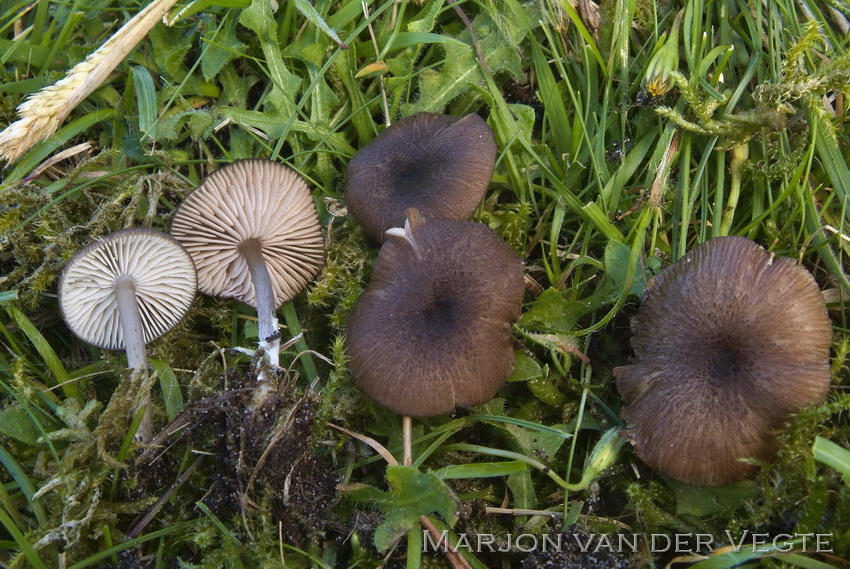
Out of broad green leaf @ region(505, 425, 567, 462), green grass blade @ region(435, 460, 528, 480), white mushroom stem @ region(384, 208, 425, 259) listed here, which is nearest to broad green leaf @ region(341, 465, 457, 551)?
green grass blade @ region(435, 460, 528, 480)

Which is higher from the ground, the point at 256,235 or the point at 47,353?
the point at 256,235

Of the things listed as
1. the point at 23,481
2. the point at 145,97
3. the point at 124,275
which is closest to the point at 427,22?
the point at 145,97

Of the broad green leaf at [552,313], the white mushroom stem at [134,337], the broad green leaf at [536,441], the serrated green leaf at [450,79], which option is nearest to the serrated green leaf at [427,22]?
the serrated green leaf at [450,79]

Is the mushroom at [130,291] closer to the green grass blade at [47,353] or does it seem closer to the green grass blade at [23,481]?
the green grass blade at [47,353]

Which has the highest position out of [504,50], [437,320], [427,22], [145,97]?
[427,22]

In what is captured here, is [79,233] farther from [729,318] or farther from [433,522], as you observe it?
[729,318]

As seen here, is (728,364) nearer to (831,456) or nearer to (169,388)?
(831,456)
